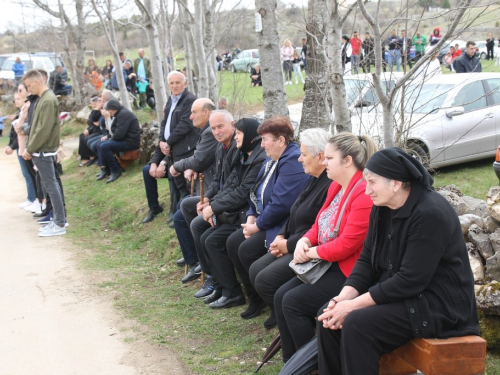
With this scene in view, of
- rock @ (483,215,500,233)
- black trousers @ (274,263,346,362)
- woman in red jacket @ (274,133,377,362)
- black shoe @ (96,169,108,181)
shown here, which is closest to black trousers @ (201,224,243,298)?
woman in red jacket @ (274,133,377,362)

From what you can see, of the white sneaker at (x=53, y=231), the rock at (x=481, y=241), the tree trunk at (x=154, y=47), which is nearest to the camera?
the rock at (x=481, y=241)

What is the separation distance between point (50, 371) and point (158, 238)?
3.55 meters

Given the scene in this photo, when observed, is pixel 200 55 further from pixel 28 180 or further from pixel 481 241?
pixel 481 241

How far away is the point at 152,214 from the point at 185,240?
89.2 inches

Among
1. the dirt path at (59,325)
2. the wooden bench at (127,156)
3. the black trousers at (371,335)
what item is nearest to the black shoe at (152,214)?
the dirt path at (59,325)

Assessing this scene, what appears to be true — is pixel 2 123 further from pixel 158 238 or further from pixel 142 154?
pixel 158 238

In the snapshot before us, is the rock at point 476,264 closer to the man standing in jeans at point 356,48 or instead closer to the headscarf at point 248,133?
the headscarf at point 248,133

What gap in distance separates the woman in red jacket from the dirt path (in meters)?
1.01

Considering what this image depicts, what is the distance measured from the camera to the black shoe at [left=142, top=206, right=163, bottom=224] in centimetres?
877

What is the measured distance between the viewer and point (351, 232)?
3826 mm

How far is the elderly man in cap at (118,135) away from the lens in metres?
11.2

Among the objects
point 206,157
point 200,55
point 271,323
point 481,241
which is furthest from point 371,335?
point 200,55

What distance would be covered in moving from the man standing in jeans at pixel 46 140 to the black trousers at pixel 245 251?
13.3ft

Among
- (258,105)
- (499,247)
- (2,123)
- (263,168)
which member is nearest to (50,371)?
(263,168)
